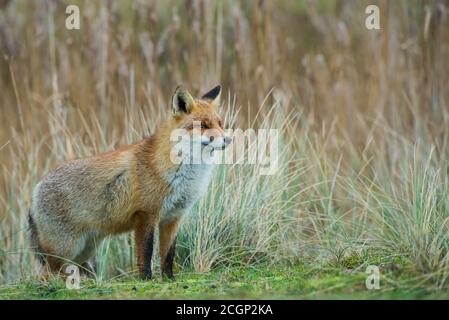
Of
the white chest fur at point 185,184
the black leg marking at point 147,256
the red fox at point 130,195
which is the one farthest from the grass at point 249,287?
the white chest fur at point 185,184

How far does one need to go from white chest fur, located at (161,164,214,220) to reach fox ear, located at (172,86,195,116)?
1.52ft

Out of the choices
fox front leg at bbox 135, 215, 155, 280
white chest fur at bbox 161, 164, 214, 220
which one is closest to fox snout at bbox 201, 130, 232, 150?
white chest fur at bbox 161, 164, 214, 220

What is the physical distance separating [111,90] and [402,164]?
11.3ft

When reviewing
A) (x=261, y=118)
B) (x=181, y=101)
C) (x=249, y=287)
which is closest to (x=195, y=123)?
(x=181, y=101)

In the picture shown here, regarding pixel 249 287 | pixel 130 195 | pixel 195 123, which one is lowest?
pixel 249 287

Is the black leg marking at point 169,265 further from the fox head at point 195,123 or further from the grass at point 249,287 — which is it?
the fox head at point 195,123

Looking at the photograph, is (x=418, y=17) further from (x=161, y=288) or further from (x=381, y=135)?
(x=161, y=288)

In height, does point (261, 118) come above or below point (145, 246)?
above

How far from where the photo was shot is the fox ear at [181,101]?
247 inches

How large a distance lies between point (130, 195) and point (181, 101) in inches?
35.4

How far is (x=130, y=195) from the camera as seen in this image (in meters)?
6.40

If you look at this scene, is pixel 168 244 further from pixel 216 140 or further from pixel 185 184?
pixel 216 140

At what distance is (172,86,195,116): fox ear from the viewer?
6.27 meters
